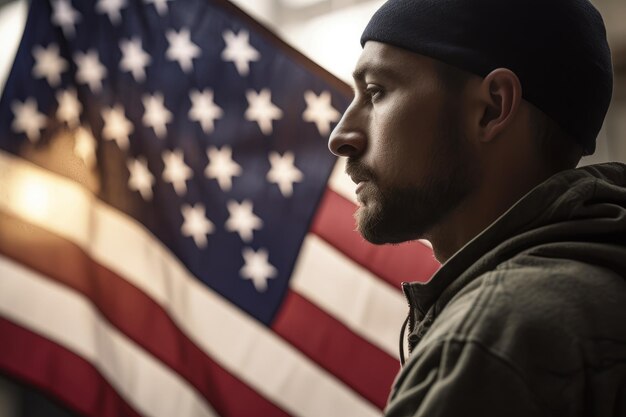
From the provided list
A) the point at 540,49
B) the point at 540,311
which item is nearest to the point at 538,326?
the point at 540,311

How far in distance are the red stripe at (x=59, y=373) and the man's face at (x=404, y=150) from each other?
1104mm

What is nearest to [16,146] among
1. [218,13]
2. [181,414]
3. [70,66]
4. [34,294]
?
[70,66]

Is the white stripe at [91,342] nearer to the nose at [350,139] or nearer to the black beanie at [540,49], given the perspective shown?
the nose at [350,139]

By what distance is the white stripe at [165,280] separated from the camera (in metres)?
1.91

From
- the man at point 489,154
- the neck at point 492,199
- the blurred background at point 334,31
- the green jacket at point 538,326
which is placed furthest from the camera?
the blurred background at point 334,31

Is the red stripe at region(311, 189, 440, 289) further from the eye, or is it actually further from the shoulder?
the shoulder

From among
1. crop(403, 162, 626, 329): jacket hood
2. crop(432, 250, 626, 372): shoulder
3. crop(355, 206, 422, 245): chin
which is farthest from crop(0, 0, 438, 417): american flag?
crop(432, 250, 626, 372): shoulder

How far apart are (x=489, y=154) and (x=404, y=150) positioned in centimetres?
10

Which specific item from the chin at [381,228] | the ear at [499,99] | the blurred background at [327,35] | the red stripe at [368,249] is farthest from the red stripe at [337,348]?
the ear at [499,99]

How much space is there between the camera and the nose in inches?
40.5

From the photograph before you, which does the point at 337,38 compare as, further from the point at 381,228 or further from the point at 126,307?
the point at 381,228

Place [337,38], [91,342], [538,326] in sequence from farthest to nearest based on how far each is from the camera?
1. [337,38]
2. [91,342]
3. [538,326]

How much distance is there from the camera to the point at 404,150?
985 mm

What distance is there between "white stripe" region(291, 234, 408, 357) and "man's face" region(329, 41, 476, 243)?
2.98 feet
